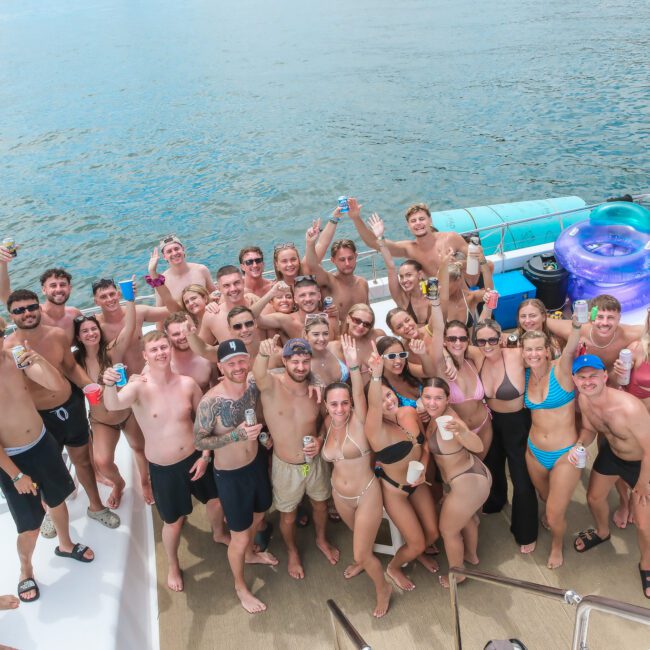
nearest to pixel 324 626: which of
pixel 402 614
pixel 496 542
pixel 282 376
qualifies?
pixel 402 614

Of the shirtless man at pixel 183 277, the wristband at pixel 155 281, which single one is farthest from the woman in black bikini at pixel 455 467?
the shirtless man at pixel 183 277

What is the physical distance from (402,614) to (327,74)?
116 feet

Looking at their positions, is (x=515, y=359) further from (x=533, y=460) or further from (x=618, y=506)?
(x=618, y=506)

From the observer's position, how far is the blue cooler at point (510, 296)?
671cm

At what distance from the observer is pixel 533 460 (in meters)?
4.12

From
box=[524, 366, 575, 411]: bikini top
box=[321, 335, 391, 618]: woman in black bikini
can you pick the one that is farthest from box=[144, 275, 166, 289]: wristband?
box=[524, 366, 575, 411]: bikini top

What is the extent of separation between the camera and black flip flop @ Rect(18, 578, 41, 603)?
3852 mm

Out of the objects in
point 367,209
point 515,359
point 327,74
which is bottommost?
point 367,209

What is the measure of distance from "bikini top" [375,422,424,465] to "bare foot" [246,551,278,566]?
4.37 ft

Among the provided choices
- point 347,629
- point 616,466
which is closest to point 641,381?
point 616,466

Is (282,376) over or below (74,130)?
over

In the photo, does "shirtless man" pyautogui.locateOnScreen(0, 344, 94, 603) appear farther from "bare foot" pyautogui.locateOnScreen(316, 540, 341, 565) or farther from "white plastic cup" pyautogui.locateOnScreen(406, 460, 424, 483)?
"white plastic cup" pyautogui.locateOnScreen(406, 460, 424, 483)

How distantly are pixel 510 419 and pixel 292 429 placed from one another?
1.57 metres

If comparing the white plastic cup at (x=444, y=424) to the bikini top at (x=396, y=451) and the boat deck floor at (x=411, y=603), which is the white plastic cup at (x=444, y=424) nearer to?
the bikini top at (x=396, y=451)
